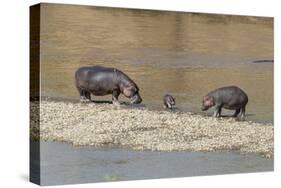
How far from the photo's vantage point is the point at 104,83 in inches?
309

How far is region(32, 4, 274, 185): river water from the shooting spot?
7.43m

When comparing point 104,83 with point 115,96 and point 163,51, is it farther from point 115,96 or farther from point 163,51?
point 163,51

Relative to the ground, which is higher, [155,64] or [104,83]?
[155,64]

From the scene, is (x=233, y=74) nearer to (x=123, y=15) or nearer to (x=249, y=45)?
(x=249, y=45)

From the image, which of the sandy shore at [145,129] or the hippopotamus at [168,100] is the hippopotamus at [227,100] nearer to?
the sandy shore at [145,129]

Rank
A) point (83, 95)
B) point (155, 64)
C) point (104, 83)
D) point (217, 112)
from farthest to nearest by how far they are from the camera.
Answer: point (217, 112)
point (155, 64)
point (104, 83)
point (83, 95)

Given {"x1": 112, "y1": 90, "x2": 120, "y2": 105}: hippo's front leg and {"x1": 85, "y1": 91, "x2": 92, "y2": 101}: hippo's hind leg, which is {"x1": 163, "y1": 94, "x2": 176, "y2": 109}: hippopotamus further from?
{"x1": 85, "y1": 91, "x2": 92, "y2": 101}: hippo's hind leg

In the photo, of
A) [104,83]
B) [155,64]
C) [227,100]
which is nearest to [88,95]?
[104,83]

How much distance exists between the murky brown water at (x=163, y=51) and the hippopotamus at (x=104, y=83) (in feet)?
0.23

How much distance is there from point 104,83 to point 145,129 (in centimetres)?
72

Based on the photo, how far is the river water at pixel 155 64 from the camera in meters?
7.43

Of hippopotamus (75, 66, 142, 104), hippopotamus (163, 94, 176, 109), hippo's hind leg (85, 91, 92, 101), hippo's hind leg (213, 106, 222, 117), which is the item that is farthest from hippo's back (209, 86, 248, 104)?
hippo's hind leg (85, 91, 92, 101)

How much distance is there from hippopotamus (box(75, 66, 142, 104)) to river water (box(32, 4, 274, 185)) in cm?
8

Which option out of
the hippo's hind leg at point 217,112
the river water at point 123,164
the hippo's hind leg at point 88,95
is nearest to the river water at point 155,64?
the river water at point 123,164
